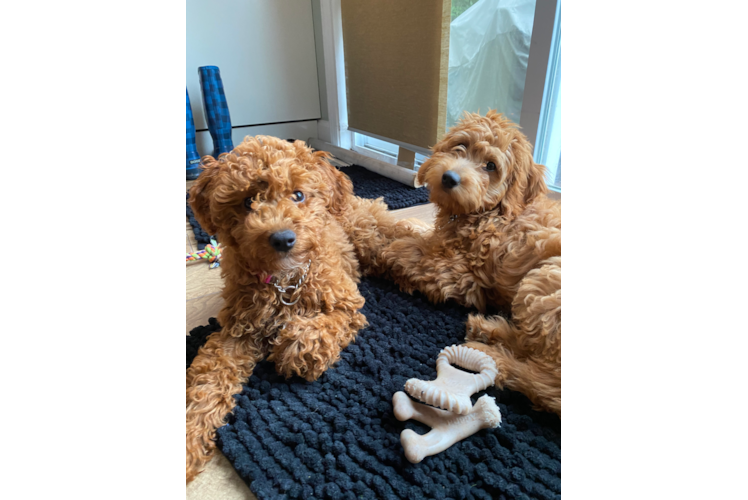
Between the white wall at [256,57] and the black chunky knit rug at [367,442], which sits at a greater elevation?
the white wall at [256,57]

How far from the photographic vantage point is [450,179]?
171cm

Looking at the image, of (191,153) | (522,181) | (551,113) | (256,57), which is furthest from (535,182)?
(256,57)

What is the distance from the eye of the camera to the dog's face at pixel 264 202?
51.9 inches

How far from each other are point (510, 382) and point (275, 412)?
30.5 inches

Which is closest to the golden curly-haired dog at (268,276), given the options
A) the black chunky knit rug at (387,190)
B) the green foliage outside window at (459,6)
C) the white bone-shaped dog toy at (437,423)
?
the white bone-shaped dog toy at (437,423)

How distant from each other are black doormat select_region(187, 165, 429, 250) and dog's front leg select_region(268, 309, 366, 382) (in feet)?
5.15

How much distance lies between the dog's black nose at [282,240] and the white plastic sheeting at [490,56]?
2.15 meters

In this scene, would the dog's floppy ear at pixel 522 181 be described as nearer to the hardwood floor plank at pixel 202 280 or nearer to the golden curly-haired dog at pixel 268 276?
the golden curly-haired dog at pixel 268 276

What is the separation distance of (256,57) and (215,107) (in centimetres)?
105

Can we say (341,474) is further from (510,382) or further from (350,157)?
(350,157)

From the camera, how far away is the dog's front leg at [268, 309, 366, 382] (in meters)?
1.43

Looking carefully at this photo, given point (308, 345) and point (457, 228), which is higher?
point (457, 228)

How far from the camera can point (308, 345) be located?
1429 millimetres
